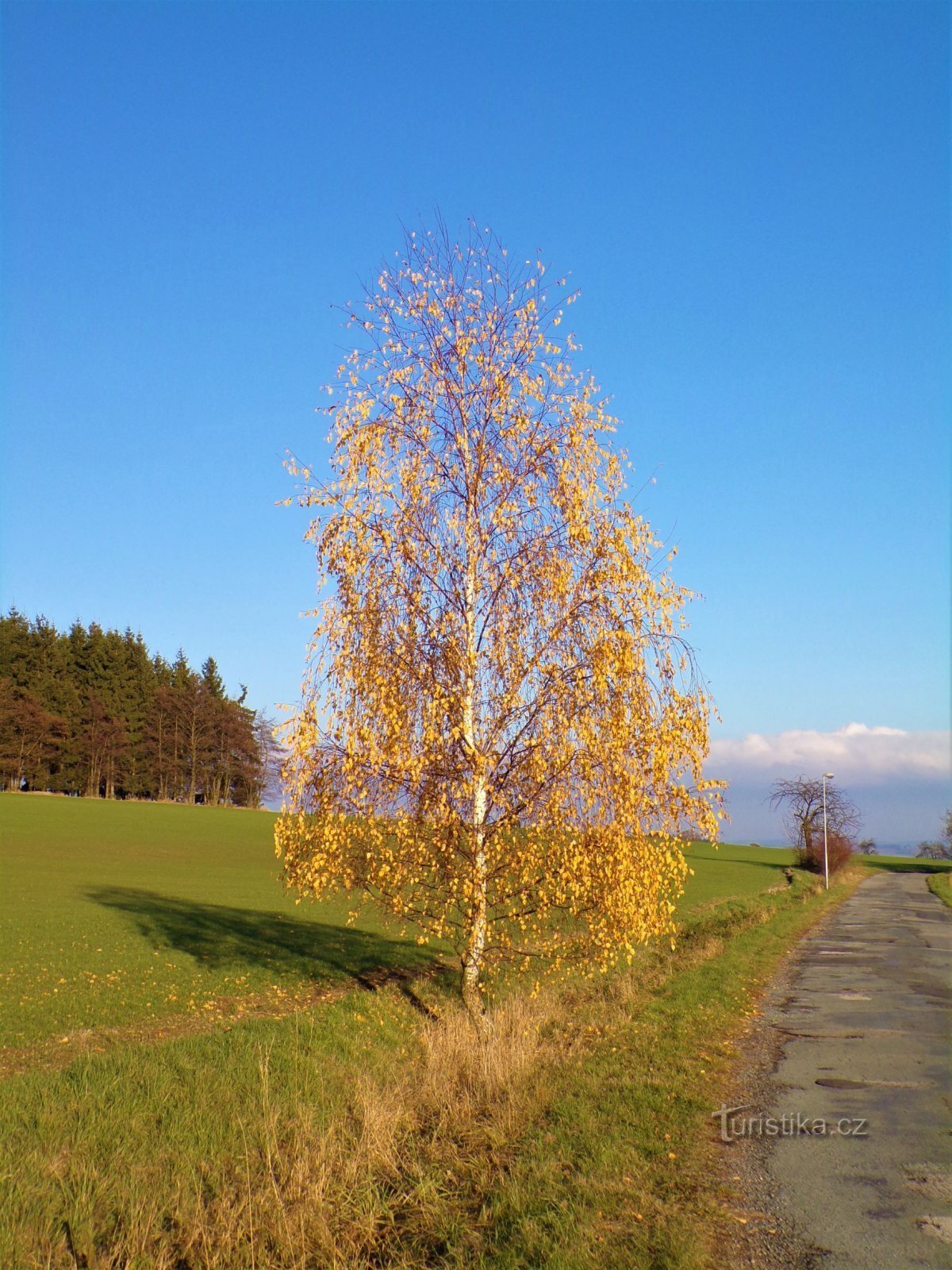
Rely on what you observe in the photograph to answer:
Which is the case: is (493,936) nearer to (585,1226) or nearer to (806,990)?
(585,1226)

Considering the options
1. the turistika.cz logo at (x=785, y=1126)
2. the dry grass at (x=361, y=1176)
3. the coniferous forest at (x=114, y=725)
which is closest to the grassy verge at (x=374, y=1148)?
the dry grass at (x=361, y=1176)

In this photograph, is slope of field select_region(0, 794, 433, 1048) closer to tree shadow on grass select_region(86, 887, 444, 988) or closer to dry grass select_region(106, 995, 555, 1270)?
tree shadow on grass select_region(86, 887, 444, 988)

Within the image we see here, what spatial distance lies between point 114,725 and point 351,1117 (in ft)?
364

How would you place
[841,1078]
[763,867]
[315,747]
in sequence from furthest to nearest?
[763,867] < [315,747] < [841,1078]

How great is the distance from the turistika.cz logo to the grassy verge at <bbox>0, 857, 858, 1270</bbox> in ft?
0.97

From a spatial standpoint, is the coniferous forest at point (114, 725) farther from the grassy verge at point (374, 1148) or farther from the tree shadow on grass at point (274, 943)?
the grassy verge at point (374, 1148)

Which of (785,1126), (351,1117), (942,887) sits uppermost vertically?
(785,1126)

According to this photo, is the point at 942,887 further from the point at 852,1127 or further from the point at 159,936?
the point at 852,1127

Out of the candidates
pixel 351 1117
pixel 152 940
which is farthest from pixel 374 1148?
pixel 152 940

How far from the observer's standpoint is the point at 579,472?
1327cm

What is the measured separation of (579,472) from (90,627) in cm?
11833

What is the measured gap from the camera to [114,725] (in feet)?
366

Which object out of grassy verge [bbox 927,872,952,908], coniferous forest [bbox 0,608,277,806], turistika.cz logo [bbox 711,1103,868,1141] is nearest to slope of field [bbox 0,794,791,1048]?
turistika.cz logo [bbox 711,1103,868,1141]

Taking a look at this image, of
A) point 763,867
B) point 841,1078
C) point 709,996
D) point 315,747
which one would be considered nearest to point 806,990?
point 709,996
